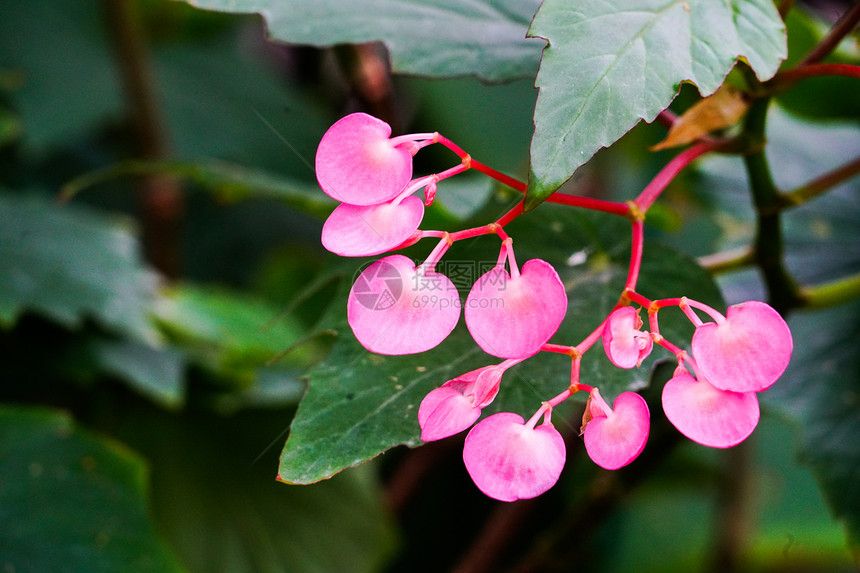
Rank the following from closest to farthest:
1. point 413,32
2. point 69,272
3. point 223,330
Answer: point 413,32
point 69,272
point 223,330

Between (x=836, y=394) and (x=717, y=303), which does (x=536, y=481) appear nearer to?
(x=717, y=303)

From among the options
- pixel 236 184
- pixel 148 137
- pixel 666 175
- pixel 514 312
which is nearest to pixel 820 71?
pixel 666 175

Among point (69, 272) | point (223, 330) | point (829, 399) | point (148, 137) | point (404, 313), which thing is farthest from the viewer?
point (148, 137)

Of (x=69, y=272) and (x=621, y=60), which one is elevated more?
(x=621, y=60)

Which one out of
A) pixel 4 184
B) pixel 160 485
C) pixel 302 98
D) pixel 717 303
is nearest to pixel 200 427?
pixel 160 485

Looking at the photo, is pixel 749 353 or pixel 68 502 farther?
pixel 68 502

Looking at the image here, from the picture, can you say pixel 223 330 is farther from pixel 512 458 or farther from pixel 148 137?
pixel 512 458

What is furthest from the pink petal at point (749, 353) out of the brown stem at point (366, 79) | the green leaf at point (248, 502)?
the green leaf at point (248, 502)
